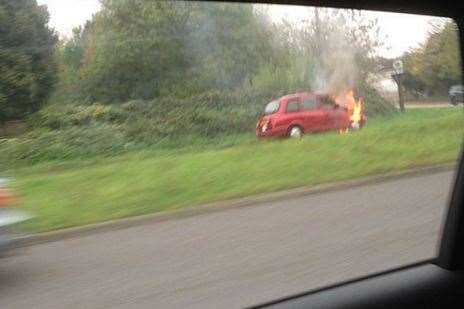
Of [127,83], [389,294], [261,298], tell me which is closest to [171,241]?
[261,298]

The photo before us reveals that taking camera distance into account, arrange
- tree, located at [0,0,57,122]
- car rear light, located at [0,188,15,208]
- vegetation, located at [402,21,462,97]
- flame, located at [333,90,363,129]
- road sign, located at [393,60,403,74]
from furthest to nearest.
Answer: road sign, located at [393,60,403,74], vegetation, located at [402,21,462,97], flame, located at [333,90,363,129], car rear light, located at [0,188,15,208], tree, located at [0,0,57,122]

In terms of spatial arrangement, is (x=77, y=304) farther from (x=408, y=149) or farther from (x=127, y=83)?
(x=408, y=149)

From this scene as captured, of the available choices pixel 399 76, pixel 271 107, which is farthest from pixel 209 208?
pixel 399 76

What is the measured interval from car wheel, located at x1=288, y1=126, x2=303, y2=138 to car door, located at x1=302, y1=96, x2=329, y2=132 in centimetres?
4

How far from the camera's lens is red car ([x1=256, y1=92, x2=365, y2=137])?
341 cm

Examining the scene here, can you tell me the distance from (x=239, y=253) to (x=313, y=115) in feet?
2.47

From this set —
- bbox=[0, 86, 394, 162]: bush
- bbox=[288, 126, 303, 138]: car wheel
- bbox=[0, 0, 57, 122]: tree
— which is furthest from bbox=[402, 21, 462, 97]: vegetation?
bbox=[0, 0, 57, 122]: tree

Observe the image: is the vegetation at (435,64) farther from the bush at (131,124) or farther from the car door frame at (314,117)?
the bush at (131,124)

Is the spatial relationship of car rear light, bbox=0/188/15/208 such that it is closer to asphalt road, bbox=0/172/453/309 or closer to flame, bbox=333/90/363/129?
asphalt road, bbox=0/172/453/309

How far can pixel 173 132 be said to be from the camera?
127 inches

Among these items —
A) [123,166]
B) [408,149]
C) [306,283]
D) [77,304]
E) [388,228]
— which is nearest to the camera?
[77,304]

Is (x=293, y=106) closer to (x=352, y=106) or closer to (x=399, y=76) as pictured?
(x=352, y=106)

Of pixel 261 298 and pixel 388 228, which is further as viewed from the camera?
pixel 388 228

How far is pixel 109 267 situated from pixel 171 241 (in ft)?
1.01
